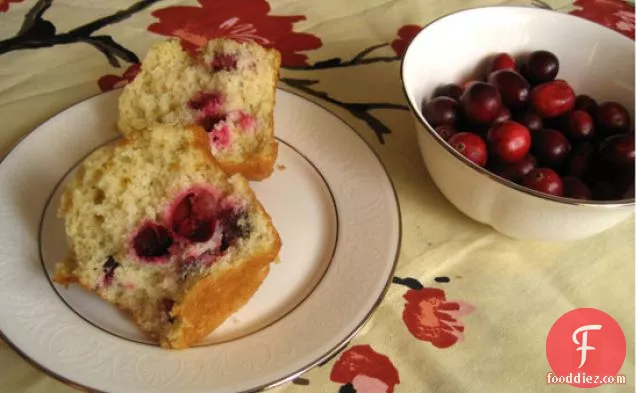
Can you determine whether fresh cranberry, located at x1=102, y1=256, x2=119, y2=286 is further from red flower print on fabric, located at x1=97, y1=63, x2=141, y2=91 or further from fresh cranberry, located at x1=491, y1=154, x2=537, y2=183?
fresh cranberry, located at x1=491, y1=154, x2=537, y2=183

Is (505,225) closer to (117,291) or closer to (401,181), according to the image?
(401,181)

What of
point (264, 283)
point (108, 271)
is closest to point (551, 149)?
point (264, 283)

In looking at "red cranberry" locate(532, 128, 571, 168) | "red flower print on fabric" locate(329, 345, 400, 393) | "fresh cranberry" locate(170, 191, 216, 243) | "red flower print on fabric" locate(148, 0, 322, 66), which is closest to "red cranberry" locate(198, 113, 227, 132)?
"fresh cranberry" locate(170, 191, 216, 243)

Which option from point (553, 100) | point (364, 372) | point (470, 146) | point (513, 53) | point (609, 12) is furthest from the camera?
point (609, 12)

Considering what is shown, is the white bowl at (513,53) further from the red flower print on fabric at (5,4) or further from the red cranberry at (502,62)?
the red flower print on fabric at (5,4)

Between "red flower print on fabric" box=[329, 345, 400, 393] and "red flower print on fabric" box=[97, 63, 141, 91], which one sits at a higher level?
"red flower print on fabric" box=[97, 63, 141, 91]

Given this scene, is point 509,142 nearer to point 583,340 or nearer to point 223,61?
point 583,340
